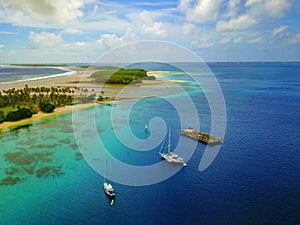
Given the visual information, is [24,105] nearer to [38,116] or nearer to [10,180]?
[38,116]

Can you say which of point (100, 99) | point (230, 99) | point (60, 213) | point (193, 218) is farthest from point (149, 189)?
point (230, 99)

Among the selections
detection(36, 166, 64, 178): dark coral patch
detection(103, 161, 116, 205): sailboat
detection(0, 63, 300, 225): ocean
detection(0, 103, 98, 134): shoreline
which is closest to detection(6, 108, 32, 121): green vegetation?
detection(0, 103, 98, 134): shoreline

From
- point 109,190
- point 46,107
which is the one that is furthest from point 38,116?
point 109,190

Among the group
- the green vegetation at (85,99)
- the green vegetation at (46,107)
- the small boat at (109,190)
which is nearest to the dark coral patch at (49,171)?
the small boat at (109,190)

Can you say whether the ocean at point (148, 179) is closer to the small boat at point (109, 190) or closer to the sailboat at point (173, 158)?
the small boat at point (109, 190)

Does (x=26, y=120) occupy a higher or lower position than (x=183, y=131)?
lower

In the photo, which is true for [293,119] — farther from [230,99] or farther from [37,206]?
[37,206]

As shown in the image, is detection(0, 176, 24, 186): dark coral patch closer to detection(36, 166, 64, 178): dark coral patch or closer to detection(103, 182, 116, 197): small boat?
detection(36, 166, 64, 178): dark coral patch
